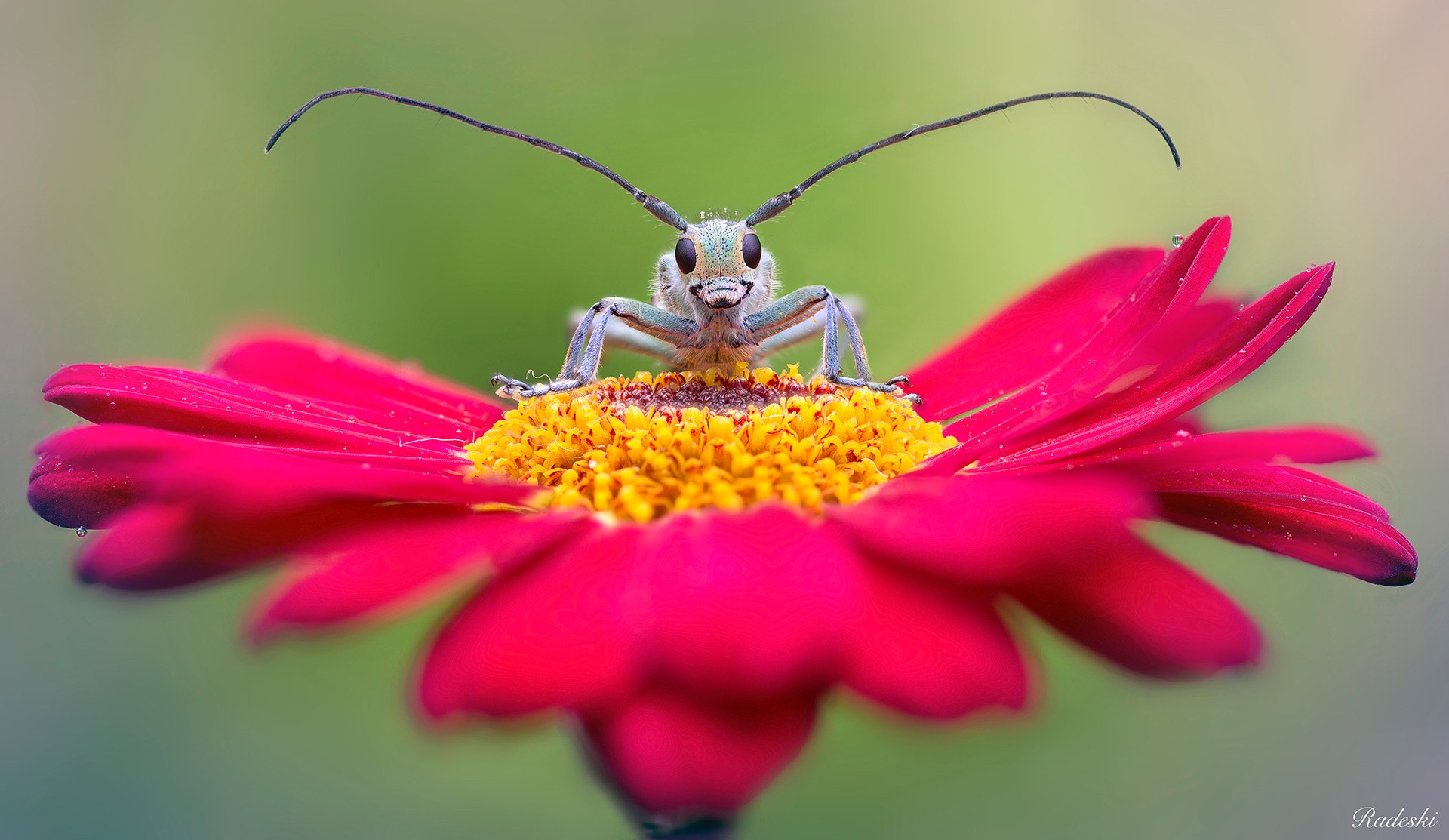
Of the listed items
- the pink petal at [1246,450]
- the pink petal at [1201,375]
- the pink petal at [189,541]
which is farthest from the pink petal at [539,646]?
the pink petal at [1201,375]

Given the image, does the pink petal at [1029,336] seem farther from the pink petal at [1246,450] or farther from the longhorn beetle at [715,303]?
the pink petal at [1246,450]

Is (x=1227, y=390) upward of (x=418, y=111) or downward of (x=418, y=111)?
downward

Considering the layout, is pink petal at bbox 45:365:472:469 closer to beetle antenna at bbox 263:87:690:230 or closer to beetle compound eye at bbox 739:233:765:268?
beetle antenna at bbox 263:87:690:230

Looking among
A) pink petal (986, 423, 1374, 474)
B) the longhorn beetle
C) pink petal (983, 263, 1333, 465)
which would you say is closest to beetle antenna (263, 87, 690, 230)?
the longhorn beetle

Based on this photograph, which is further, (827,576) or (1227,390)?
(1227,390)

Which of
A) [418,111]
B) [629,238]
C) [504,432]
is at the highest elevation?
[418,111]

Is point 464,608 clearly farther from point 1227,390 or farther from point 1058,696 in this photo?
point 1227,390

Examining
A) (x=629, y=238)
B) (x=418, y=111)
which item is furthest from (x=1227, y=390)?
(x=418, y=111)
